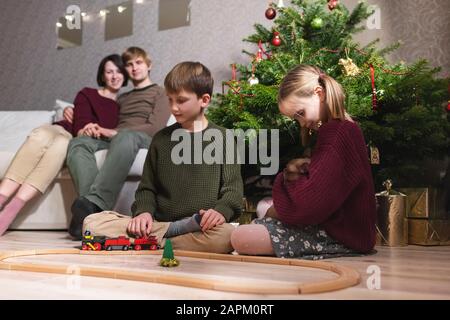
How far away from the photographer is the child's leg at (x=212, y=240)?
154cm

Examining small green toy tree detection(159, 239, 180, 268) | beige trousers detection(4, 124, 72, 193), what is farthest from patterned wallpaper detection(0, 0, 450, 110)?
small green toy tree detection(159, 239, 180, 268)

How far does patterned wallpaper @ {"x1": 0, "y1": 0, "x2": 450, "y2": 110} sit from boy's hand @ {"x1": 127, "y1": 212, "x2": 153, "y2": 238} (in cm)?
148

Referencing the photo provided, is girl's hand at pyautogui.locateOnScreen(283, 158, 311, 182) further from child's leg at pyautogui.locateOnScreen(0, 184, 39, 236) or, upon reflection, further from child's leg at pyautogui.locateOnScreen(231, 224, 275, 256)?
child's leg at pyautogui.locateOnScreen(0, 184, 39, 236)

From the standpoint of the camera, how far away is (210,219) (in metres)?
1.53

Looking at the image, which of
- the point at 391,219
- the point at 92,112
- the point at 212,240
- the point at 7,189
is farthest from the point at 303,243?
the point at 92,112

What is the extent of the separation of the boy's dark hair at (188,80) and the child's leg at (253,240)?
1.61 feet

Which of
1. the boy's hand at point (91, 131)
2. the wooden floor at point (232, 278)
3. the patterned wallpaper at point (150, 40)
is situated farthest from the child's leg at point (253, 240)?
the patterned wallpaper at point (150, 40)

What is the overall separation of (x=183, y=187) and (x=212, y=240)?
0.22 metres

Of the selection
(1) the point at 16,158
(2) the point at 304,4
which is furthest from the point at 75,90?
(2) the point at 304,4

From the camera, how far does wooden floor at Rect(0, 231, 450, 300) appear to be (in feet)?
2.95

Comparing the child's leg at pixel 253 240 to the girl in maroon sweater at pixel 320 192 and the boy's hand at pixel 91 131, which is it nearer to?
the girl in maroon sweater at pixel 320 192

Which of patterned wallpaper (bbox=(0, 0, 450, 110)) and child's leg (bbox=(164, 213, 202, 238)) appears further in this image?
patterned wallpaper (bbox=(0, 0, 450, 110))

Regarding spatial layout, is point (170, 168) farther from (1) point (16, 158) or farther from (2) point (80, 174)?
(1) point (16, 158)
